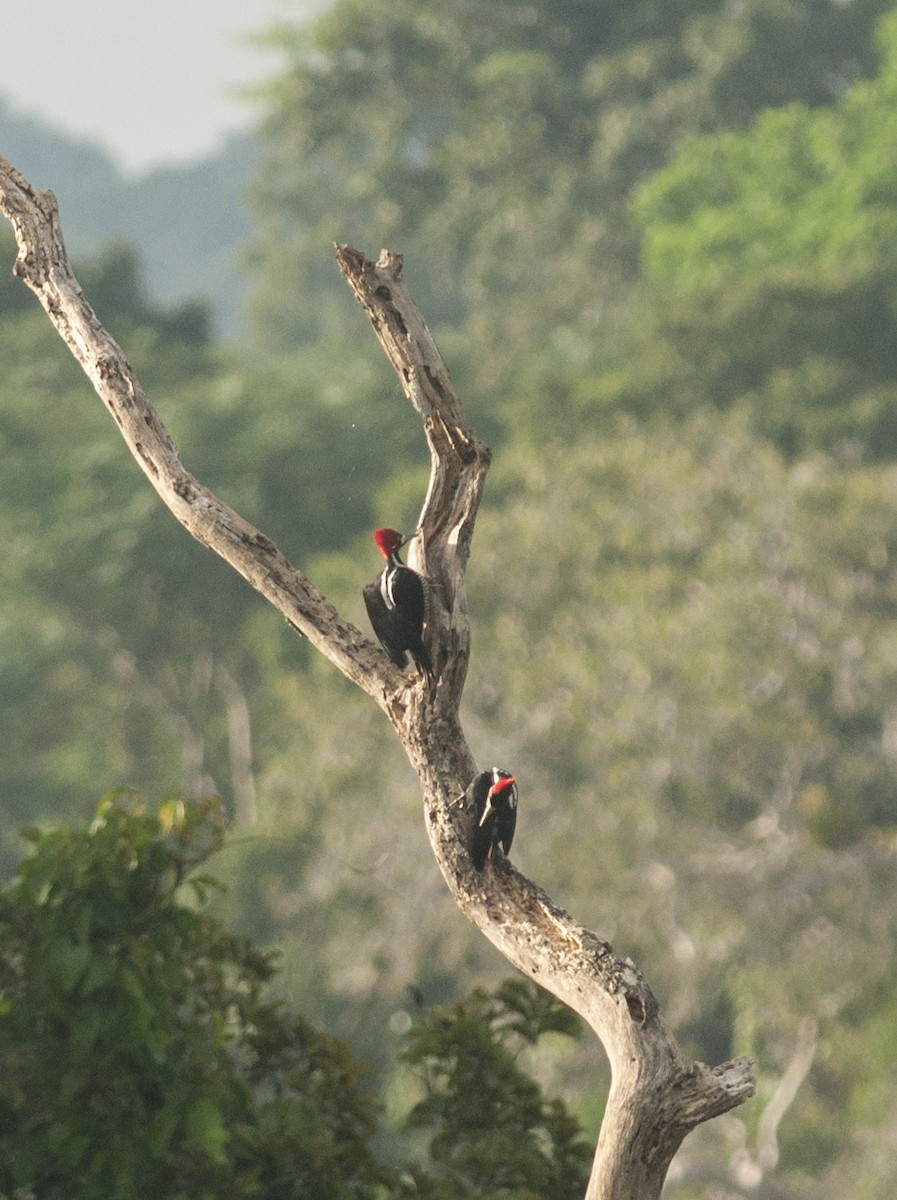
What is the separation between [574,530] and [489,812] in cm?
2111

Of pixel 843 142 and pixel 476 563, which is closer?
pixel 476 563

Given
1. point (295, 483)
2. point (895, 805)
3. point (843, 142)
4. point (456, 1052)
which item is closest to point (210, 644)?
point (295, 483)

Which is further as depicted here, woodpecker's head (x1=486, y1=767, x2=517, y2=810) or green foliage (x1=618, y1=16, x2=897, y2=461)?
green foliage (x1=618, y1=16, x2=897, y2=461)

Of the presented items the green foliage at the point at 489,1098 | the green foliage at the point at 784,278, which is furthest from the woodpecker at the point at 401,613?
the green foliage at the point at 784,278

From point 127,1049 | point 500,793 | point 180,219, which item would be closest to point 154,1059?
point 127,1049

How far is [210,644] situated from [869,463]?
31.5ft

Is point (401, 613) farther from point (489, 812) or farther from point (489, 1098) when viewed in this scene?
point (489, 1098)

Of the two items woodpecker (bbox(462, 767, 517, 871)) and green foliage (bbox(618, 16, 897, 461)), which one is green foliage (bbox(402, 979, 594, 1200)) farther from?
green foliage (bbox(618, 16, 897, 461))

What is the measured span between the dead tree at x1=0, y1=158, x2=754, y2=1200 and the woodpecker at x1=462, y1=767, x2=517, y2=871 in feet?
0.10

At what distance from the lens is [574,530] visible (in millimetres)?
25125

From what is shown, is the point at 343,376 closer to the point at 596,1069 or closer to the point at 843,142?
the point at 843,142

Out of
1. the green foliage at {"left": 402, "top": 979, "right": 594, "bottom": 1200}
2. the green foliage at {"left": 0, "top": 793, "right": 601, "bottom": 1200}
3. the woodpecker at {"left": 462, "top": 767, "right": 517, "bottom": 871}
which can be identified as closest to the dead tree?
the woodpecker at {"left": 462, "top": 767, "right": 517, "bottom": 871}

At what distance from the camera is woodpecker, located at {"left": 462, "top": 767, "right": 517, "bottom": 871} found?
4.08 meters

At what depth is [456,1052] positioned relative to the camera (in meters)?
6.14
